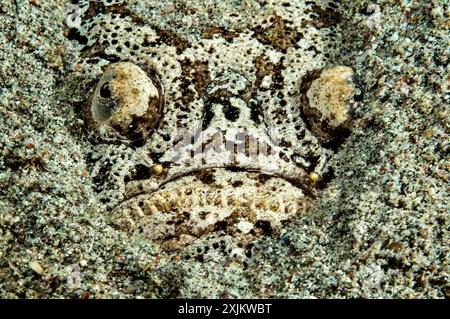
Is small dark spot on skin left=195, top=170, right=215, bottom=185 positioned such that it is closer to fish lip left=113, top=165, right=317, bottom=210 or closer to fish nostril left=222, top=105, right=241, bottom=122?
fish lip left=113, top=165, right=317, bottom=210

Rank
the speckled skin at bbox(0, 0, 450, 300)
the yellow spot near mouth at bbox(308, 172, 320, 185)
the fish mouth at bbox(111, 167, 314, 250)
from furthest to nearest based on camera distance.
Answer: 1. the yellow spot near mouth at bbox(308, 172, 320, 185)
2. the fish mouth at bbox(111, 167, 314, 250)
3. the speckled skin at bbox(0, 0, 450, 300)

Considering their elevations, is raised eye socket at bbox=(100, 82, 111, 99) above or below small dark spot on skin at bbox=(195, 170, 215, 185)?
above

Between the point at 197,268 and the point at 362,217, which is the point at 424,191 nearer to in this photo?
the point at 362,217

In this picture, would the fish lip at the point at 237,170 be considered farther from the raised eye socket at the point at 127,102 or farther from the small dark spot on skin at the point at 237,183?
the raised eye socket at the point at 127,102

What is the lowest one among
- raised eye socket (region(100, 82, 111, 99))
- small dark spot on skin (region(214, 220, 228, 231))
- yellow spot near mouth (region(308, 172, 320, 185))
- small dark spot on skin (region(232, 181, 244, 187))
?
small dark spot on skin (region(214, 220, 228, 231))

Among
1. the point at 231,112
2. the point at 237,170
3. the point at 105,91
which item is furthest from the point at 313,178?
the point at 105,91

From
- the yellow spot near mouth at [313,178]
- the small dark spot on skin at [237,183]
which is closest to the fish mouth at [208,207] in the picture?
the small dark spot on skin at [237,183]

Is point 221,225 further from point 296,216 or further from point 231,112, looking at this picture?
point 231,112

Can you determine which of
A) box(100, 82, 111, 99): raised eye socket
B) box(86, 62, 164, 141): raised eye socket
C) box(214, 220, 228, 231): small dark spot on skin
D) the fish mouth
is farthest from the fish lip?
box(100, 82, 111, 99): raised eye socket

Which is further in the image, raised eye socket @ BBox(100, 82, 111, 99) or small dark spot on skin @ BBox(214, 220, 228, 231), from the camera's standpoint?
raised eye socket @ BBox(100, 82, 111, 99)
